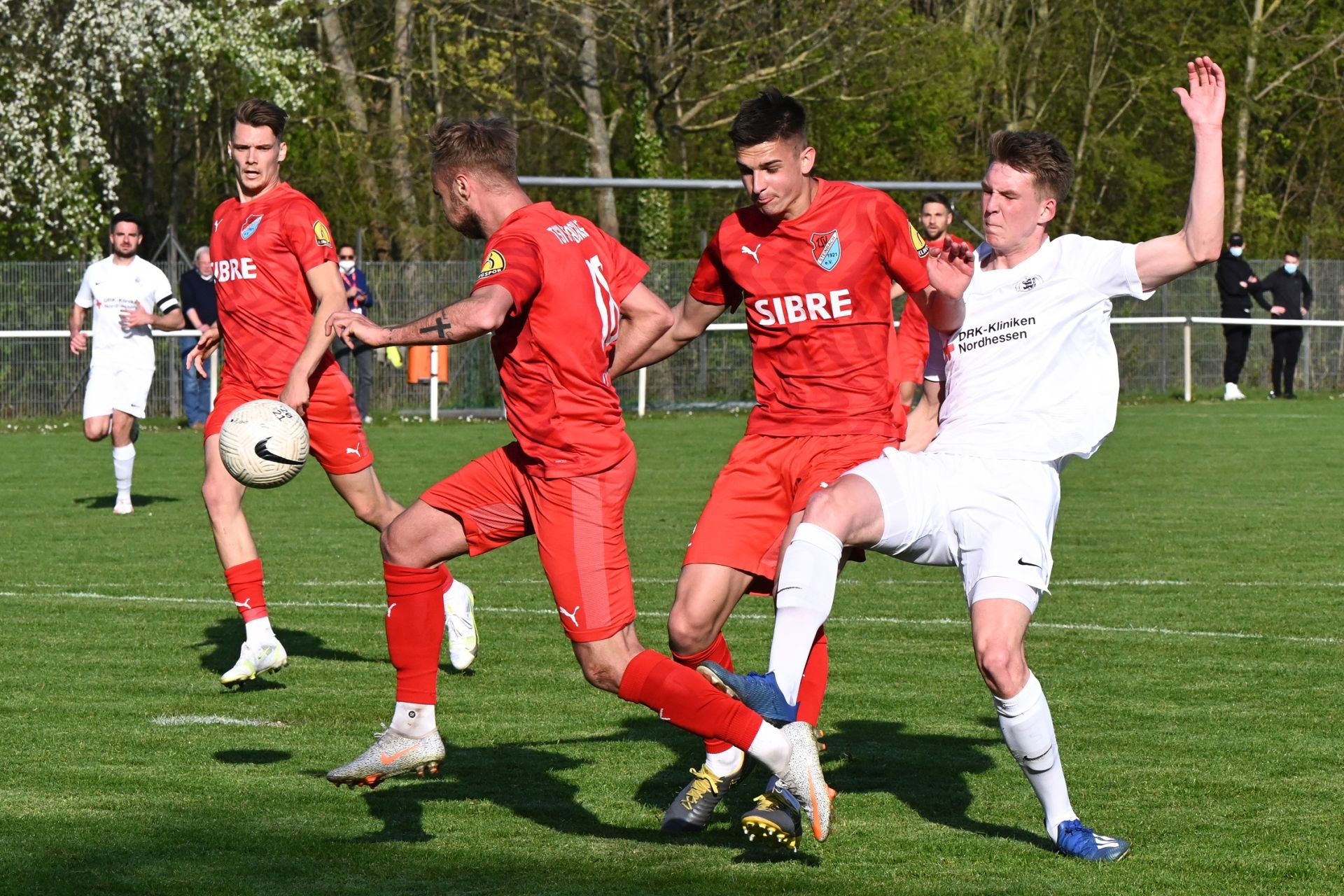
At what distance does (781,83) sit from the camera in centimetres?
3309

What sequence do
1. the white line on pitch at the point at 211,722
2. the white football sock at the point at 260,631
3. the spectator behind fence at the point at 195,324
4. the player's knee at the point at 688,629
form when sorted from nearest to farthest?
1. the player's knee at the point at 688,629
2. the white line on pitch at the point at 211,722
3. the white football sock at the point at 260,631
4. the spectator behind fence at the point at 195,324

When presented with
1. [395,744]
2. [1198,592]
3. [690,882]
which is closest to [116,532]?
[1198,592]

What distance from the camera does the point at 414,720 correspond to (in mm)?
5547

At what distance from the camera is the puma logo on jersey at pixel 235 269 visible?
26.5 feet

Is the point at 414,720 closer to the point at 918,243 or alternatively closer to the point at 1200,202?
the point at 918,243

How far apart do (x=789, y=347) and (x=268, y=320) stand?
120 inches

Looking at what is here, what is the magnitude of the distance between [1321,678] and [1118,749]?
68.3 inches

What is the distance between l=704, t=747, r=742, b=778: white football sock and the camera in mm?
5453

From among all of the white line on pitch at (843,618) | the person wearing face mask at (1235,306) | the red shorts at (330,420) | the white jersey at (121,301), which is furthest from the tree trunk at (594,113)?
the red shorts at (330,420)

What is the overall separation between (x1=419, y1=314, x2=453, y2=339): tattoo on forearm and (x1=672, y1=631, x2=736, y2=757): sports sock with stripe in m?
1.25

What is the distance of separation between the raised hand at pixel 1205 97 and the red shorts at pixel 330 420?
3.98 metres

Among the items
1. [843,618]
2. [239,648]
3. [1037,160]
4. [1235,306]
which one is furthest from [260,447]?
[1235,306]

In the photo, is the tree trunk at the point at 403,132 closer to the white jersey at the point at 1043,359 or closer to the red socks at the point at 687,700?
the white jersey at the point at 1043,359

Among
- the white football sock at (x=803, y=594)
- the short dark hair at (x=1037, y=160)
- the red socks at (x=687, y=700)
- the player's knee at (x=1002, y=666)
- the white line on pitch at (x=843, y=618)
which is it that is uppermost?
the short dark hair at (x=1037, y=160)
